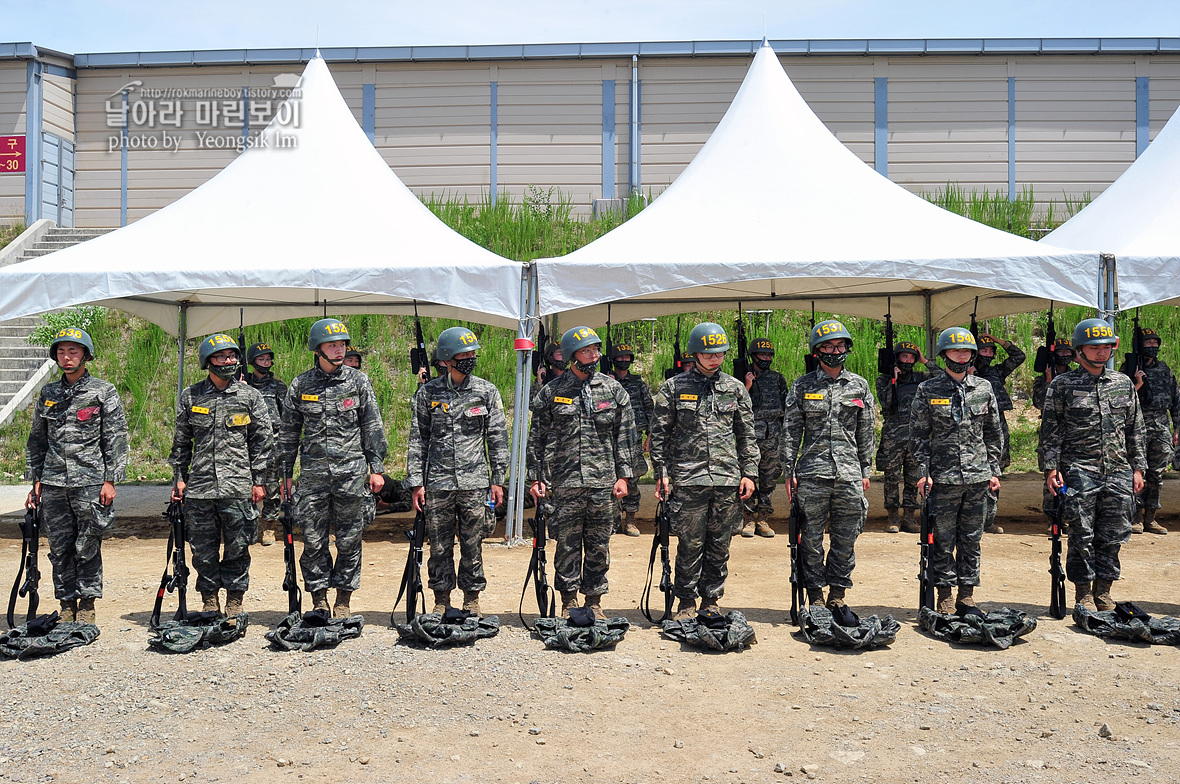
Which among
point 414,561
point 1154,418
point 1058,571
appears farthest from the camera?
point 1154,418

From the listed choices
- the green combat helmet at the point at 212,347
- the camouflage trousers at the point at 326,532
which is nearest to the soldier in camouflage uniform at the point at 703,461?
the camouflage trousers at the point at 326,532

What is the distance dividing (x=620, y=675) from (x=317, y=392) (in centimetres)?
247

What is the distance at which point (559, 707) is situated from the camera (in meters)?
4.54

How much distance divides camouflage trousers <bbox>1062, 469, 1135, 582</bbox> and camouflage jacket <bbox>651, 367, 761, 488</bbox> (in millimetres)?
2019

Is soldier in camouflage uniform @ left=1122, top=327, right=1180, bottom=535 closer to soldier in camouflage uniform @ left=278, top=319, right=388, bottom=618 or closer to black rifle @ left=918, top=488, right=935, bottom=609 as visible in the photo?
black rifle @ left=918, top=488, right=935, bottom=609

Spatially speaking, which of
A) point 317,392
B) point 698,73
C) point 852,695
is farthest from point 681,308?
point 698,73

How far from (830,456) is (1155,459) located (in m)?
4.84

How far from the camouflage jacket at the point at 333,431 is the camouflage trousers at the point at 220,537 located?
1.23ft

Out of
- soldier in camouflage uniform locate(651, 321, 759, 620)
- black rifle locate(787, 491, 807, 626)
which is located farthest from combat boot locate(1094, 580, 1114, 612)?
soldier in camouflage uniform locate(651, 321, 759, 620)

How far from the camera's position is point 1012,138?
1645 centimetres

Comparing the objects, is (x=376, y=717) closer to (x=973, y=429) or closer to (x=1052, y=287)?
(x=973, y=429)

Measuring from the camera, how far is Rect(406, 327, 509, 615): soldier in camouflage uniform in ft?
19.0

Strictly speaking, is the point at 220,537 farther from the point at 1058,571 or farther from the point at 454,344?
the point at 1058,571

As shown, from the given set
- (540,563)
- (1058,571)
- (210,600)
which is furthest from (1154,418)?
(210,600)
